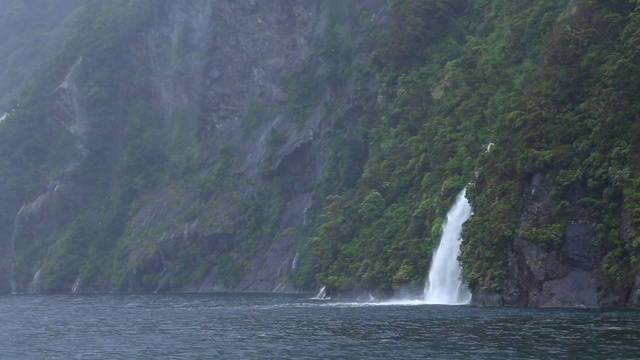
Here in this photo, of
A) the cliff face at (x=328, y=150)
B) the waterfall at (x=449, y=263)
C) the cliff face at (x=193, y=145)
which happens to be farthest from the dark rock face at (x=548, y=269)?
the cliff face at (x=193, y=145)

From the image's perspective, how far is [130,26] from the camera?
15462 cm

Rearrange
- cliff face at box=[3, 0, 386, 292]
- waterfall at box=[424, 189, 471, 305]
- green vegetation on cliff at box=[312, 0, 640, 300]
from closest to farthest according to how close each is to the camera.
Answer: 1. green vegetation on cliff at box=[312, 0, 640, 300]
2. waterfall at box=[424, 189, 471, 305]
3. cliff face at box=[3, 0, 386, 292]

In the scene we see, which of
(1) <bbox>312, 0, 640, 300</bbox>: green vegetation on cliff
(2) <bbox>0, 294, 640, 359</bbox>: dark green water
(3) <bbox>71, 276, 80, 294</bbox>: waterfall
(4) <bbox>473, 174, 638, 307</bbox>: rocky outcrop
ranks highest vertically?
(1) <bbox>312, 0, 640, 300</bbox>: green vegetation on cliff

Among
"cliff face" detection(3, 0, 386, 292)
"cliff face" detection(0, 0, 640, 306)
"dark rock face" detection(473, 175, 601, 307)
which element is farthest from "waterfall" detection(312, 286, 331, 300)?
"dark rock face" detection(473, 175, 601, 307)

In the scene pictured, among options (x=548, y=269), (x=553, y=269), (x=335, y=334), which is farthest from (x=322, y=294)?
(x=335, y=334)

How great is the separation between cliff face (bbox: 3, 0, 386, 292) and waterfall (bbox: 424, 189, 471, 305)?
34.0 m

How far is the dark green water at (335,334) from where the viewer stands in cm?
4400

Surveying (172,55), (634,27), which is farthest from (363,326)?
(172,55)

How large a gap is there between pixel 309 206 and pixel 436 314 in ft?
179

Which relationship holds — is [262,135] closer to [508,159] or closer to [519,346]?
[508,159]

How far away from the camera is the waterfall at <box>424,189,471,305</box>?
74169 millimetres

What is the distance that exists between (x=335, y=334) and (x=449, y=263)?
78.9 ft

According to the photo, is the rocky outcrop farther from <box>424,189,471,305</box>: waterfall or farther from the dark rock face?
<box>424,189,471,305</box>: waterfall

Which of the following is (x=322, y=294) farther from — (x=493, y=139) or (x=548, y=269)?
(x=548, y=269)
